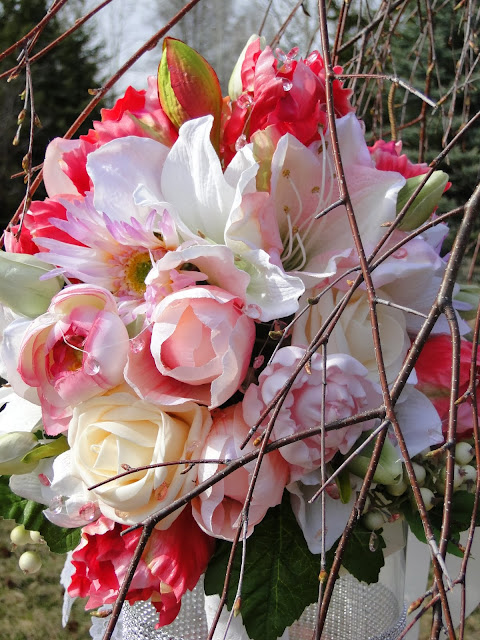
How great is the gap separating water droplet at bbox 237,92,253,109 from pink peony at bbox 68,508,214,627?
338mm

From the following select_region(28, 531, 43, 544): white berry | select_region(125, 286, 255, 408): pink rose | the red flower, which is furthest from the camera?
select_region(28, 531, 43, 544): white berry

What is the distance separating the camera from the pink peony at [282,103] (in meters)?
0.57

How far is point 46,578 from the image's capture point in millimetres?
2232

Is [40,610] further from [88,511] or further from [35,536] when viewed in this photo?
[88,511]

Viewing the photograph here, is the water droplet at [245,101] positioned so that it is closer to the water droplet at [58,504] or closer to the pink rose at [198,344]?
the pink rose at [198,344]

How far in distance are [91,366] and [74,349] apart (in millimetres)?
35

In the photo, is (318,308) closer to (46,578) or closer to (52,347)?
(52,347)

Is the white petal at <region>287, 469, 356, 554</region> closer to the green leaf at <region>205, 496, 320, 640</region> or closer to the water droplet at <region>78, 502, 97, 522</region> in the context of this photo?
the green leaf at <region>205, 496, 320, 640</region>

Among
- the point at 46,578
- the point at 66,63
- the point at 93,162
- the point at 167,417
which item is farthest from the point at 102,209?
the point at 66,63

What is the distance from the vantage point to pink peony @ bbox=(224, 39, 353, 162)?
0.57 meters

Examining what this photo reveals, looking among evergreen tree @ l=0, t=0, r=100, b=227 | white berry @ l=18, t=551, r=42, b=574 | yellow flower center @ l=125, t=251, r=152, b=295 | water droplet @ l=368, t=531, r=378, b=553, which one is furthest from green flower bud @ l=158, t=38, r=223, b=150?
evergreen tree @ l=0, t=0, r=100, b=227

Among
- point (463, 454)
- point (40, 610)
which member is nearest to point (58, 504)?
point (463, 454)

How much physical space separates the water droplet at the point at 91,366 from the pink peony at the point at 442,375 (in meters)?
0.27

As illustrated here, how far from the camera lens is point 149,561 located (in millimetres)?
552
